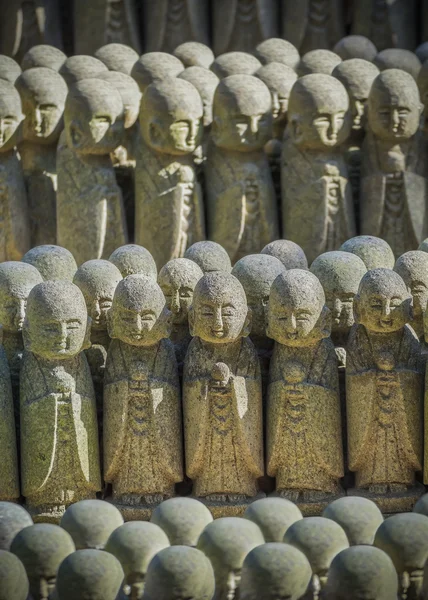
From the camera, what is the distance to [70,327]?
12.2 m

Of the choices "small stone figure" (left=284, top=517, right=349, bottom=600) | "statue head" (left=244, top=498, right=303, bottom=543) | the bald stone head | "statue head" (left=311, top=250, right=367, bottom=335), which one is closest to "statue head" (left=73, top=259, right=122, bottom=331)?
"statue head" (left=311, top=250, right=367, bottom=335)

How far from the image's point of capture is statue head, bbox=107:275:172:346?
12.3 metres

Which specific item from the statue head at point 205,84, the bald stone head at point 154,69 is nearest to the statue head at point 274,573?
the statue head at point 205,84

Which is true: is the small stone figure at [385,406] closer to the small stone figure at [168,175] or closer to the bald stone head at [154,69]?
the small stone figure at [168,175]

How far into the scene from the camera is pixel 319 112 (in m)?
A: 15.7

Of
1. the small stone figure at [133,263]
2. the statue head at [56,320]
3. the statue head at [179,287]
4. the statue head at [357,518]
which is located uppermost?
the small stone figure at [133,263]

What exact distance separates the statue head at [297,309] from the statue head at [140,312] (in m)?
0.71

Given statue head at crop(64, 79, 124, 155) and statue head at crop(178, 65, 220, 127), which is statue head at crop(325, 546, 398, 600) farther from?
statue head at crop(178, 65, 220, 127)

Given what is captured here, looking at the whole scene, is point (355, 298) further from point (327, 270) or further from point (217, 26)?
point (217, 26)

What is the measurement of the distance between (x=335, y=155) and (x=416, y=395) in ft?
13.2

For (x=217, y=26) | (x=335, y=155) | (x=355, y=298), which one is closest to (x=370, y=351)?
(x=355, y=298)

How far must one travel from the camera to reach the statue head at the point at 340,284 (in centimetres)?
1293

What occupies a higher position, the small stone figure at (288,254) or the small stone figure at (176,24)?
the small stone figure at (176,24)

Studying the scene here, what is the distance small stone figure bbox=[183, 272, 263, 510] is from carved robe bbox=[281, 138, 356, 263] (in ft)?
11.7
